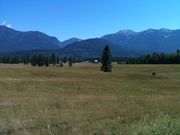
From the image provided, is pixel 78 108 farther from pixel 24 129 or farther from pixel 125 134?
pixel 125 134

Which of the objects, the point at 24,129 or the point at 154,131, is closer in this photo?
the point at 154,131

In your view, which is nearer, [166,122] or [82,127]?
[166,122]

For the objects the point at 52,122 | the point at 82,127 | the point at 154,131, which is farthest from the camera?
the point at 52,122

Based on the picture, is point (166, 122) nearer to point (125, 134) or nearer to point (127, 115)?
point (125, 134)

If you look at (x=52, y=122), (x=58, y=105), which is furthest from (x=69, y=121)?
(x=58, y=105)

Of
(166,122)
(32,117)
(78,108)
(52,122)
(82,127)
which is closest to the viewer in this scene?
(166,122)

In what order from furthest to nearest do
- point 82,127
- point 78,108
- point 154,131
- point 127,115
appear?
point 78,108 → point 127,115 → point 82,127 → point 154,131

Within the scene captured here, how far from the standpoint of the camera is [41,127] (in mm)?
13945

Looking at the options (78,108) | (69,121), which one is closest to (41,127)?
(69,121)

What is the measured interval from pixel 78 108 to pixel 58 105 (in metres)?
1.63

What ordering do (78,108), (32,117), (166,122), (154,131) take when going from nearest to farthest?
1. (154,131)
2. (166,122)
3. (32,117)
4. (78,108)

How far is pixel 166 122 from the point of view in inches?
505

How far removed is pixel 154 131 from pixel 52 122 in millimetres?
4753

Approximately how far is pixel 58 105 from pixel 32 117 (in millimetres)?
5916
